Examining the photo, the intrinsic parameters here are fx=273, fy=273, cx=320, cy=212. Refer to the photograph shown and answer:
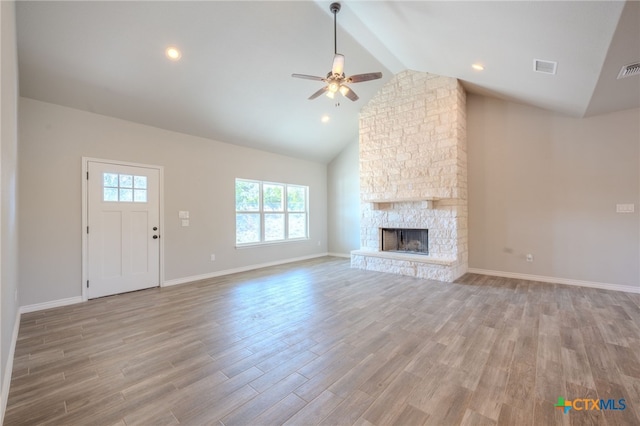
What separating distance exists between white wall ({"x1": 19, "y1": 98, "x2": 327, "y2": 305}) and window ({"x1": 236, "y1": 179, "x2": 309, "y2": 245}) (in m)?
0.23

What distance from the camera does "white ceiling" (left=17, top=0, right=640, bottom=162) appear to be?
265 cm

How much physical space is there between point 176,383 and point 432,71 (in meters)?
5.70

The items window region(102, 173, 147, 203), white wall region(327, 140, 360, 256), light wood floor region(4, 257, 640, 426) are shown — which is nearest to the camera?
light wood floor region(4, 257, 640, 426)

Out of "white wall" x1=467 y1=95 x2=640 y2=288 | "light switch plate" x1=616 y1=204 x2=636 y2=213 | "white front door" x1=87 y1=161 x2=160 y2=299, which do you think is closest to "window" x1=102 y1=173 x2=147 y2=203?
"white front door" x1=87 y1=161 x2=160 y2=299

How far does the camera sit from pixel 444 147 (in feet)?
16.7

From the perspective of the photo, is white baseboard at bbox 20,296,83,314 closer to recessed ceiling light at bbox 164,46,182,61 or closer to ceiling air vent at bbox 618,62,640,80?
recessed ceiling light at bbox 164,46,182,61

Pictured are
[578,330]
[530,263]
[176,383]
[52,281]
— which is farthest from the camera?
[530,263]

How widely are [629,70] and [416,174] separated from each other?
298cm

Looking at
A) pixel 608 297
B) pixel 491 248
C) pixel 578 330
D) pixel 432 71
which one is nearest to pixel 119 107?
pixel 432 71

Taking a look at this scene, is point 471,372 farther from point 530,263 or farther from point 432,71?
point 432,71

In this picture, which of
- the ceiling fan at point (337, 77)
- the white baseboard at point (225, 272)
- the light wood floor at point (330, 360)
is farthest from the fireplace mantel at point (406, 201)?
the ceiling fan at point (337, 77)

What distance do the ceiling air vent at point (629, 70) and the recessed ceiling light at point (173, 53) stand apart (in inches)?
200

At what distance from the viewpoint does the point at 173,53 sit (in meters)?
3.52

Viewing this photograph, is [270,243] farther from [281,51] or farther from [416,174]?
[281,51]
